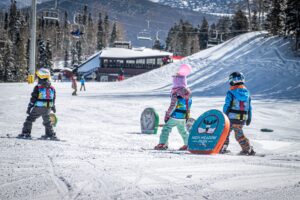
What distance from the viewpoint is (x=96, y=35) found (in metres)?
121

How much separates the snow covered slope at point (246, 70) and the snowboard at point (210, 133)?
23774 millimetres

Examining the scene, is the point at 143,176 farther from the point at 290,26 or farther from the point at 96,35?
the point at 96,35

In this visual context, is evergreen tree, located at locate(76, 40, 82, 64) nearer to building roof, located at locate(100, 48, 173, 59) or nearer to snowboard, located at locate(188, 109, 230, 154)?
building roof, located at locate(100, 48, 173, 59)

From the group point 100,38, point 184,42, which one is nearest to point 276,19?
point 184,42

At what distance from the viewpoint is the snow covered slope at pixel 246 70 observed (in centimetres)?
3259

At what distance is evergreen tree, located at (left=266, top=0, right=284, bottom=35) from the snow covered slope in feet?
2.97

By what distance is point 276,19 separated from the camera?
41688 mm

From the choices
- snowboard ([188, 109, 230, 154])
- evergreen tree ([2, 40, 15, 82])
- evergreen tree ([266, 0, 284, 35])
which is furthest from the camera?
evergreen tree ([2, 40, 15, 82])

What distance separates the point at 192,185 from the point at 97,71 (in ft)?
239

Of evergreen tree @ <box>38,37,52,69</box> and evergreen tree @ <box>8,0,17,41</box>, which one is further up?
evergreen tree @ <box>8,0,17,41</box>

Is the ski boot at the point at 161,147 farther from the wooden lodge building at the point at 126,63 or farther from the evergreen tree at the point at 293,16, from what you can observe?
the wooden lodge building at the point at 126,63

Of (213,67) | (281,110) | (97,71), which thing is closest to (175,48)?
(97,71)

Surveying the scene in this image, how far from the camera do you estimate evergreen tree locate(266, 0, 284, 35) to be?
1583 inches

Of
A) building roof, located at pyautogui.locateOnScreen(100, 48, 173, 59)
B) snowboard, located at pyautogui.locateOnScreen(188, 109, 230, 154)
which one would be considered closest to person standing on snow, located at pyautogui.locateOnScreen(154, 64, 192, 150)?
snowboard, located at pyautogui.locateOnScreen(188, 109, 230, 154)
